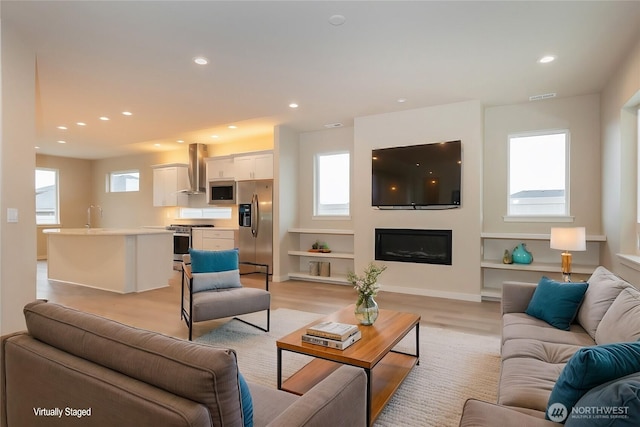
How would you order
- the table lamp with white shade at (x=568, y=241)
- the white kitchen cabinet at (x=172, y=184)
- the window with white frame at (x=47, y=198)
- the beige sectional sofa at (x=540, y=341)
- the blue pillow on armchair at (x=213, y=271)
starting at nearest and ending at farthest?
the beige sectional sofa at (x=540, y=341)
the table lamp with white shade at (x=568, y=241)
the blue pillow on armchair at (x=213, y=271)
the white kitchen cabinet at (x=172, y=184)
the window with white frame at (x=47, y=198)

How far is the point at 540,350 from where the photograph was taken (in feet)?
6.63

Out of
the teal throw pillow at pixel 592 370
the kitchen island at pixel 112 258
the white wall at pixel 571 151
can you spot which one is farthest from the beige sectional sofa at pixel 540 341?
the kitchen island at pixel 112 258

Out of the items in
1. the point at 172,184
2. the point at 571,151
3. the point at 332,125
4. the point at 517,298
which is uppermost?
the point at 332,125

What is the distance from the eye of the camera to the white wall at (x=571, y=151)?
4.62 metres

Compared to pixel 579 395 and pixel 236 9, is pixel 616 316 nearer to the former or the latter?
pixel 579 395

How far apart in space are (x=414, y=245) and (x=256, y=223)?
2982 millimetres

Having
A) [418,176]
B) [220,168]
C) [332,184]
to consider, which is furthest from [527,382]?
[220,168]

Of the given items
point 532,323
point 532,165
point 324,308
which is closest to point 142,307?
point 324,308

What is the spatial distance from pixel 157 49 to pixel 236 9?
1108 millimetres

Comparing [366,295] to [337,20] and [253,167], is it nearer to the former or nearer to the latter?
[337,20]

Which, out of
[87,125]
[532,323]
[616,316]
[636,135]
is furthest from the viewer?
[87,125]

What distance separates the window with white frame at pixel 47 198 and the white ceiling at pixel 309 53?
5200 mm

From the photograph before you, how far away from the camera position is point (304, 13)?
2.72 metres

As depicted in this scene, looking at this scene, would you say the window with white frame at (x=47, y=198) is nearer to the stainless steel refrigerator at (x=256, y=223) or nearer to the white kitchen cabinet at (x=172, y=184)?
the white kitchen cabinet at (x=172, y=184)
